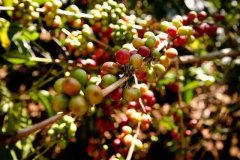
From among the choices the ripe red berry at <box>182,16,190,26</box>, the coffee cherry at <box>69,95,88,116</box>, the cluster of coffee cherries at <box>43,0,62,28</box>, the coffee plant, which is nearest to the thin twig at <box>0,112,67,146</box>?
the coffee plant

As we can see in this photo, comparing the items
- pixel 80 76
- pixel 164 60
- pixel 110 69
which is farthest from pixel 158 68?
pixel 80 76

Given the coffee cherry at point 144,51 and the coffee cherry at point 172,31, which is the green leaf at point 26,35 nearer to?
the coffee cherry at point 172,31

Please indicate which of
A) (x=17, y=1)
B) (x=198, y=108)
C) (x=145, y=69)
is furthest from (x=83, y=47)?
(x=198, y=108)

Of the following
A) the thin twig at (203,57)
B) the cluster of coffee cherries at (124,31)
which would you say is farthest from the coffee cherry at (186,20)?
the thin twig at (203,57)

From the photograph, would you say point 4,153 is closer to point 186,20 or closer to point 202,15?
point 186,20

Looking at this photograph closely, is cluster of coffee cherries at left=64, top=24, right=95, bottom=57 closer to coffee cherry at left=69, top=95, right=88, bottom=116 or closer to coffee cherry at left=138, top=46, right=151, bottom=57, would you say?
coffee cherry at left=138, top=46, right=151, bottom=57

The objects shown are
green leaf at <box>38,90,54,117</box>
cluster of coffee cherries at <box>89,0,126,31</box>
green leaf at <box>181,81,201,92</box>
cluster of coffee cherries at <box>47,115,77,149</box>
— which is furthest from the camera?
green leaf at <box>181,81,201,92</box>

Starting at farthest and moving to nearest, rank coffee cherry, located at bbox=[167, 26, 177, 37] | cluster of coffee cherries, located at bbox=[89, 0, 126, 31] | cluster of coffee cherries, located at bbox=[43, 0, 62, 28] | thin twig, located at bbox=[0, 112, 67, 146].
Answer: cluster of coffee cherries, located at bbox=[89, 0, 126, 31] < cluster of coffee cherries, located at bbox=[43, 0, 62, 28] < coffee cherry, located at bbox=[167, 26, 177, 37] < thin twig, located at bbox=[0, 112, 67, 146]
